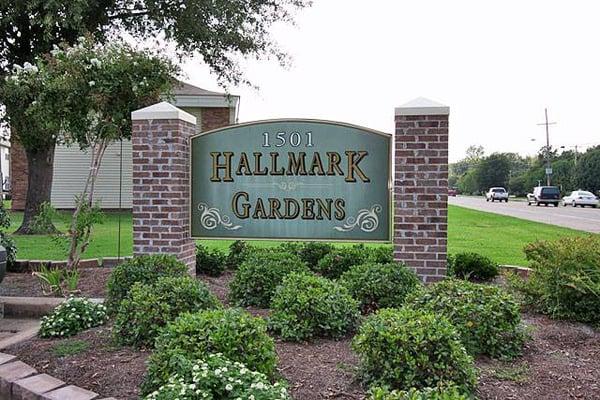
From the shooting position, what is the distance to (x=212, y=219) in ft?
19.9

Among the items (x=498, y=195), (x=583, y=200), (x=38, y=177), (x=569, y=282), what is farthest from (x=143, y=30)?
(x=498, y=195)

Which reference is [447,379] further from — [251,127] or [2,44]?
[2,44]

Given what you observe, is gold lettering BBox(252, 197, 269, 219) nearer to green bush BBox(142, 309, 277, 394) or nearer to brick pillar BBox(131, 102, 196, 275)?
brick pillar BBox(131, 102, 196, 275)

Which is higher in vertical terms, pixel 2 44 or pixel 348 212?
pixel 2 44

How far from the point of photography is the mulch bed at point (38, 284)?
607 centimetres

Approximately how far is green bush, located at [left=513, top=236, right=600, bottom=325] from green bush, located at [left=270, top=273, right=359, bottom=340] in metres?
1.70

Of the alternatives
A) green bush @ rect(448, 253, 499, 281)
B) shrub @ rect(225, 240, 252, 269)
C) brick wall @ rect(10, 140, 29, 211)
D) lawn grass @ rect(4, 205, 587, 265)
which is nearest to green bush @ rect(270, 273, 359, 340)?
green bush @ rect(448, 253, 499, 281)

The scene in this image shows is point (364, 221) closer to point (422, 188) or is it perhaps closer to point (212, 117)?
point (422, 188)

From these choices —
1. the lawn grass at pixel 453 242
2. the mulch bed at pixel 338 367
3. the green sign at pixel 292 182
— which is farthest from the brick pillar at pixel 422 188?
the lawn grass at pixel 453 242

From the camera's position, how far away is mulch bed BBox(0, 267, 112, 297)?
6.07 m

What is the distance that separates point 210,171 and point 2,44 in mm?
10858

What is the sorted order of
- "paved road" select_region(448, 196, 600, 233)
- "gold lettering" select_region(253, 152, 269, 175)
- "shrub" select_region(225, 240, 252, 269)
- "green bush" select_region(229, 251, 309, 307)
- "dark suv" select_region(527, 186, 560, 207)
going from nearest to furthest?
"green bush" select_region(229, 251, 309, 307) < "gold lettering" select_region(253, 152, 269, 175) < "shrub" select_region(225, 240, 252, 269) < "paved road" select_region(448, 196, 600, 233) < "dark suv" select_region(527, 186, 560, 207)

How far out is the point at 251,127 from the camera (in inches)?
234

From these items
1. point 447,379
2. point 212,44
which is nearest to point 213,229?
point 447,379
